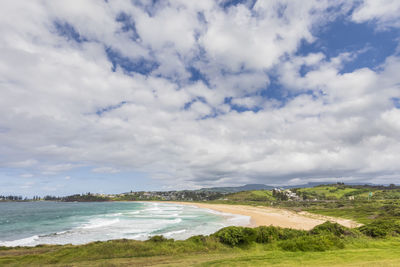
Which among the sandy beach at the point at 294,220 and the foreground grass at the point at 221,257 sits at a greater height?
the foreground grass at the point at 221,257

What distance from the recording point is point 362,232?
89.9ft

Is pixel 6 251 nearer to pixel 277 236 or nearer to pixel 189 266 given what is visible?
pixel 189 266

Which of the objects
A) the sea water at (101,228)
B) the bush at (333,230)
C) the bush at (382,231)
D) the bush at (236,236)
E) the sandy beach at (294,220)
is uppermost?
the bush at (236,236)

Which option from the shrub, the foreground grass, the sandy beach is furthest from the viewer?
the sandy beach

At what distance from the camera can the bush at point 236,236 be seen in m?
21.9

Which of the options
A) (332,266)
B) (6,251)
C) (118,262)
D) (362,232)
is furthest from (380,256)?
(6,251)

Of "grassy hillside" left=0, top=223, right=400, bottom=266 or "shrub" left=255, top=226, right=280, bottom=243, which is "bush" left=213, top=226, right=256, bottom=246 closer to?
"grassy hillside" left=0, top=223, right=400, bottom=266

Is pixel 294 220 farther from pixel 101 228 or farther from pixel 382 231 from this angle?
pixel 101 228

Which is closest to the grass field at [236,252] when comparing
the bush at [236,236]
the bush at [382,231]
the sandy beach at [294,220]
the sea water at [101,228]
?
the bush at [236,236]

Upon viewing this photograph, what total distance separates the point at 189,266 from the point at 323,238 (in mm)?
12599

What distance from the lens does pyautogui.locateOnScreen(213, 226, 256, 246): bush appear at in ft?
72.0

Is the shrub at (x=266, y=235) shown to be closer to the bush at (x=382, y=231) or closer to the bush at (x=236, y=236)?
the bush at (x=236, y=236)

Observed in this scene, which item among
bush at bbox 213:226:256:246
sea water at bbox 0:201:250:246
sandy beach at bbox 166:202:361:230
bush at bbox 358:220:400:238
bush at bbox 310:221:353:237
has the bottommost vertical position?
sandy beach at bbox 166:202:361:230

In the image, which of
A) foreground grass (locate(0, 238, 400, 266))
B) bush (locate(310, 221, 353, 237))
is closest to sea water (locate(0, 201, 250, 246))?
foreground grass (locate(0, 238, 400, 266))
